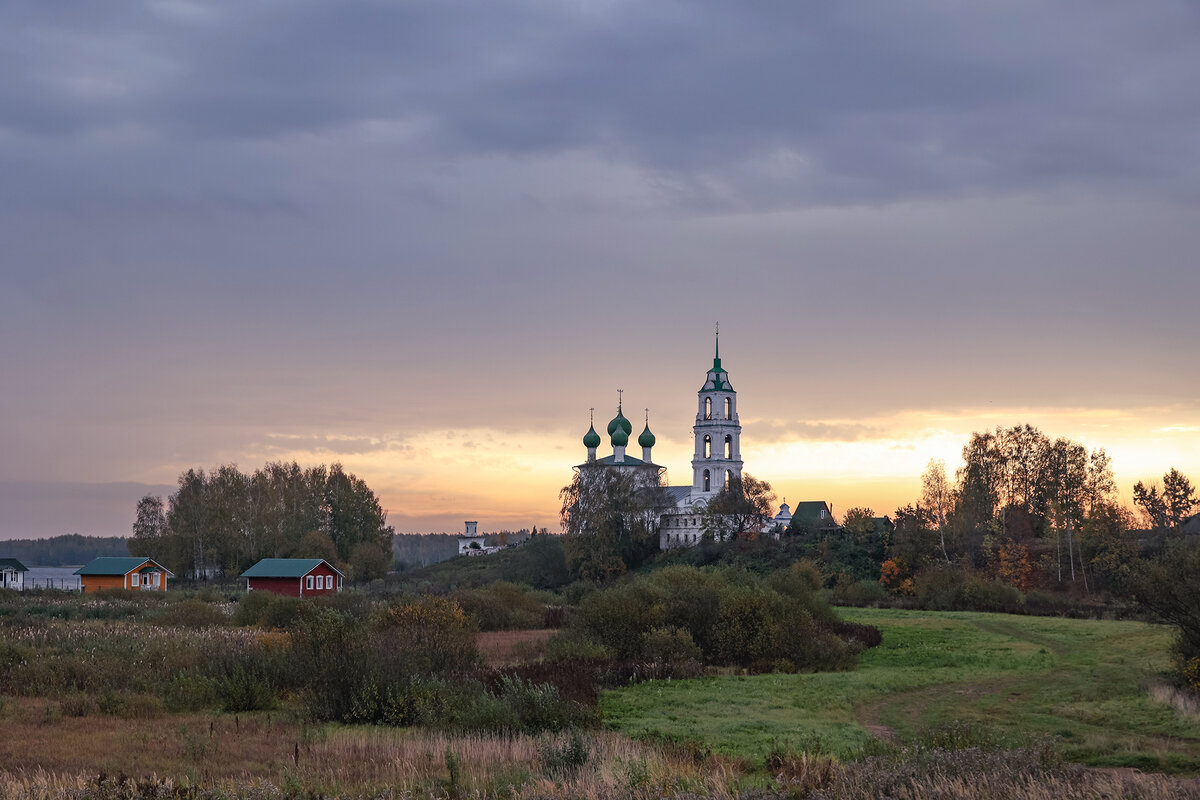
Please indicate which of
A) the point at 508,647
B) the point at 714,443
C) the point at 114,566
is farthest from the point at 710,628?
the point at 714,443

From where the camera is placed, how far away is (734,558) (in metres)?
77.4

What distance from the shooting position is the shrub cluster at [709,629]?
99.6 ft

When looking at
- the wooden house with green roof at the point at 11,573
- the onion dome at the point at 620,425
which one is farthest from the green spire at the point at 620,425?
the wooden house with green roof at the point at 11,573

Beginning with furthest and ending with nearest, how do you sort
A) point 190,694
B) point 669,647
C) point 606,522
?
point 606,522, point 669,647, point 190,694

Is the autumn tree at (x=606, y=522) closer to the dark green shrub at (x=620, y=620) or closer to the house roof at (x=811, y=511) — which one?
the house roof at (x=811, y=511)

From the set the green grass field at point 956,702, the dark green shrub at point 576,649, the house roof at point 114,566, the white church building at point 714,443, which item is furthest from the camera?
the white church building at point 714,443

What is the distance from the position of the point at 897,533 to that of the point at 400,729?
179ft

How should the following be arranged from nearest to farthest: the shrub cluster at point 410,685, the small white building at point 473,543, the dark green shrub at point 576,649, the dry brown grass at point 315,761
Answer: the dry brown grass at point 315,761 < the shrub cluster at point 410,685 < the dark green shrub at point 576,649 < the small white building at point 473,543

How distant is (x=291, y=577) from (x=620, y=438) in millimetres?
49771

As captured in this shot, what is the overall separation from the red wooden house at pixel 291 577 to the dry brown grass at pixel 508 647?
2529 centimetres

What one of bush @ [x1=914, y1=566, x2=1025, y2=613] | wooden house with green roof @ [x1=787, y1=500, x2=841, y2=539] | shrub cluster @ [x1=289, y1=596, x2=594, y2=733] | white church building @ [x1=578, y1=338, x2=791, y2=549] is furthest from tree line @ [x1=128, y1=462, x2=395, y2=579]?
shrub cluster @ [x1=289, y1=596, x2=594, y2=733]

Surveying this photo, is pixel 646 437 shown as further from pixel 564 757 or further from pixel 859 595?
pixel 564 757

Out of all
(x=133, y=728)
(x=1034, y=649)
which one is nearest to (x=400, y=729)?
(x=133, y=728)

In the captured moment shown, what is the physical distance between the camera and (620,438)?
109 metres
